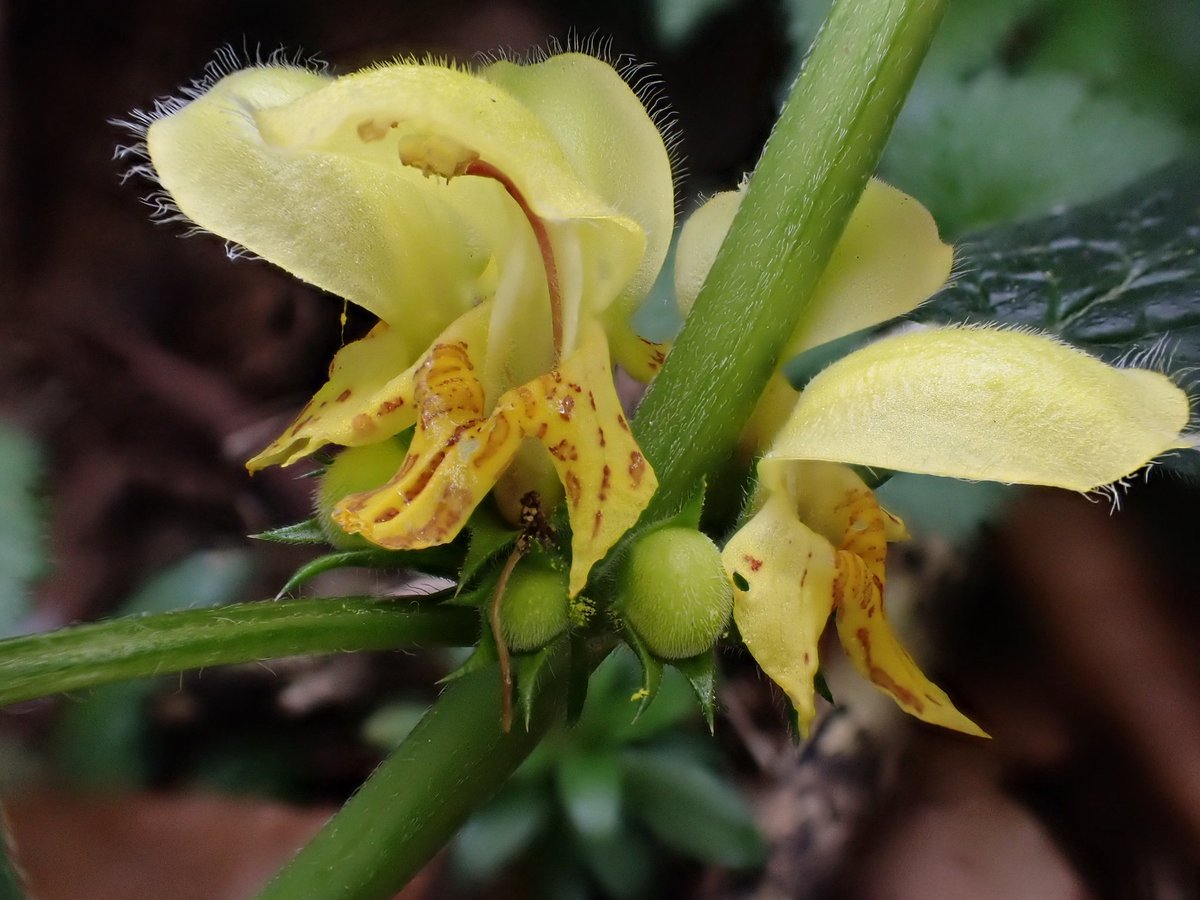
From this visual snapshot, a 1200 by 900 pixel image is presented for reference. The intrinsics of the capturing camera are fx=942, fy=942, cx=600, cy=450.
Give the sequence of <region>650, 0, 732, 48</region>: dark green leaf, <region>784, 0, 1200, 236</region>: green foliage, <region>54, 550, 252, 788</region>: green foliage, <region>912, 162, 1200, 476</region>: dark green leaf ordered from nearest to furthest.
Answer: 1. <region>912, 162, 1200, 476</region>: dark green leaf
2. <region>784, 0, 1200, 236</region>: green foliage
3. <region>650, 0, 732, 48</region>: dark green leaf
4. <region>54, 550, 252, 788</region>: green foliage

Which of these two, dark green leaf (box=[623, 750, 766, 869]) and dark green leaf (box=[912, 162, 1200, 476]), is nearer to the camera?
dark green leaf (box=[912, 162, 1200, 476])

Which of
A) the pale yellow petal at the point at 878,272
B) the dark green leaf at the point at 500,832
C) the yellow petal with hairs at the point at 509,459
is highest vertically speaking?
the pale yellow petal at the point at 878,272

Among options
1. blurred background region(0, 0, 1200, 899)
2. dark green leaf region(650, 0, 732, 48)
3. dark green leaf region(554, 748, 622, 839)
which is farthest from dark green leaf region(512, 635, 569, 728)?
dark green leaf region(650, 0, 732, 48)

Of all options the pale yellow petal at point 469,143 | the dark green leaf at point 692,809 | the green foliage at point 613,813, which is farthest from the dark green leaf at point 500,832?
the pale yellow petal at point 469,143

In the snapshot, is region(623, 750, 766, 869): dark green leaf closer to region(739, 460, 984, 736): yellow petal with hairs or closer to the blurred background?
the blurred background

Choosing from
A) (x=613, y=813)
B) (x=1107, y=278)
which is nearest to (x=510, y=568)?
(x=1107, y=278)

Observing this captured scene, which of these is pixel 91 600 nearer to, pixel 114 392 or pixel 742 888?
pixel 114 392

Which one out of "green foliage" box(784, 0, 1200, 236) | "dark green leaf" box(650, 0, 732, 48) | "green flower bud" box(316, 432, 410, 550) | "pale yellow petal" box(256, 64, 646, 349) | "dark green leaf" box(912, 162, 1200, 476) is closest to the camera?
"pale yellow petal" box(256, 64, 646, 349)

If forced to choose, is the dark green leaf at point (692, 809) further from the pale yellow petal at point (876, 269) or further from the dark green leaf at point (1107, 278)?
the pale yellow petal at point (876, 269)

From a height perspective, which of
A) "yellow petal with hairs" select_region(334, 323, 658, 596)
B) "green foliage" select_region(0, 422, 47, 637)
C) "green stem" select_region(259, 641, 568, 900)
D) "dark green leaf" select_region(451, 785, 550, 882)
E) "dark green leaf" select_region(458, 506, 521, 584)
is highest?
"yellow petal with hairs" select_region(334, 323, 658, 596)
